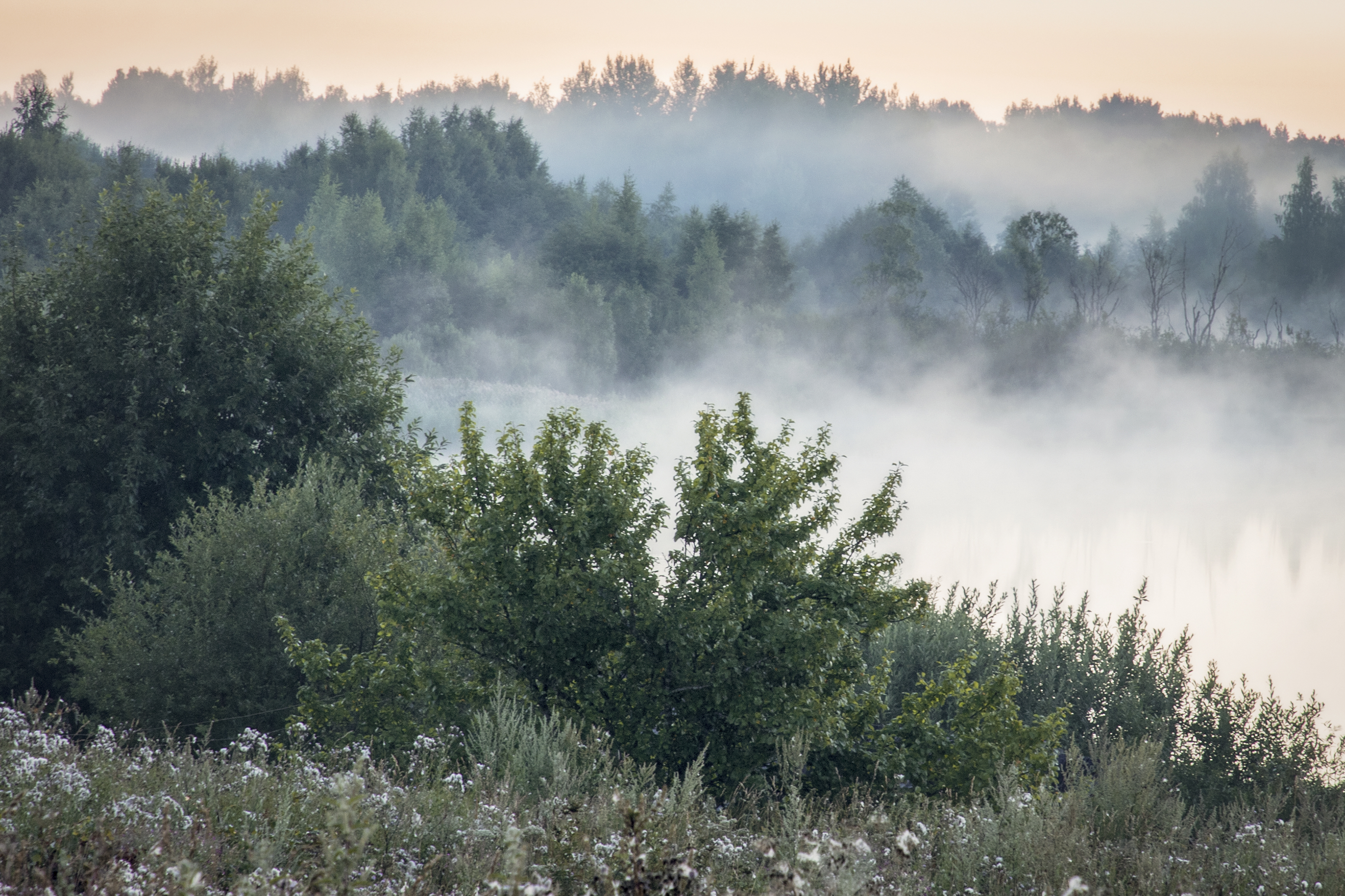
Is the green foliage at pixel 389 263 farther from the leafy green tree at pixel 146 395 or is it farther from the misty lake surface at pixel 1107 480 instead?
the leafy green tree at pixel 146 395

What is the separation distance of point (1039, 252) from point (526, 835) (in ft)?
293

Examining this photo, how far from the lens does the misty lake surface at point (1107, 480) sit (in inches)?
1464

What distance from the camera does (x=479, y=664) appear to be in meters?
12.1

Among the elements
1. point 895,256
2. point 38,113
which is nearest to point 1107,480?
point 895,256

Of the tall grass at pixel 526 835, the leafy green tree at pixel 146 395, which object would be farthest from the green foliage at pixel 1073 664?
the leafy green tree at pixel 146 395

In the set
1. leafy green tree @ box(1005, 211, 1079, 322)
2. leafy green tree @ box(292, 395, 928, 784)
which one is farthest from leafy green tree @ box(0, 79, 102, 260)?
leafy green tree @ box(1005, 211, 1079, 322)

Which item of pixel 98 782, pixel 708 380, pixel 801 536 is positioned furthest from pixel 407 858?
pixel 708 380

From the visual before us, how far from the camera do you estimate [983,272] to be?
330 ft

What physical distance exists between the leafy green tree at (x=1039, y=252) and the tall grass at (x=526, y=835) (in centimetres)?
8139

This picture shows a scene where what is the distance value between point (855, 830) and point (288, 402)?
18228mm

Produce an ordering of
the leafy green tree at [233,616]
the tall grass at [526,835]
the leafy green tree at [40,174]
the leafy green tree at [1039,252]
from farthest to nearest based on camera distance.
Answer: the leafy green tree at [1039,252] → the leafy green tree at [40,174] → the leafy green tree at [233,616] → the tall grass at [526,835]

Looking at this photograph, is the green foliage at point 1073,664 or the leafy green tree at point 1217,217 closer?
the green foliage at point 1073,664

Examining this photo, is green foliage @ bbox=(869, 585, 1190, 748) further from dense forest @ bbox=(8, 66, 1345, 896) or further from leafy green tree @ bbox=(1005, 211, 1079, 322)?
leafy green tree @ bbox=(1005, 211, 1079, 322)

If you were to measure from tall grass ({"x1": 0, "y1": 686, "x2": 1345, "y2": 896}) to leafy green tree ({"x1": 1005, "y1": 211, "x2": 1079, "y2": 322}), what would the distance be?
81385mm
